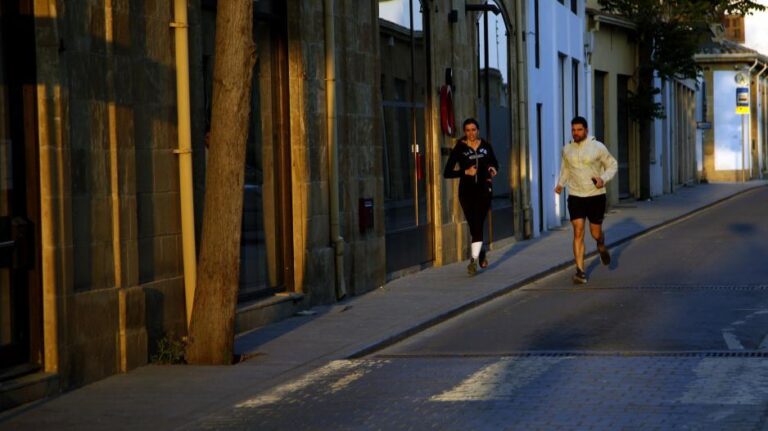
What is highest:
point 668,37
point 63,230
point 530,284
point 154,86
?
point 668,37

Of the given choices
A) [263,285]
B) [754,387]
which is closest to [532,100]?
[263,285]

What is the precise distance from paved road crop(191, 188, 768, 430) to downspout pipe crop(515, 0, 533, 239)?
28.9 feet

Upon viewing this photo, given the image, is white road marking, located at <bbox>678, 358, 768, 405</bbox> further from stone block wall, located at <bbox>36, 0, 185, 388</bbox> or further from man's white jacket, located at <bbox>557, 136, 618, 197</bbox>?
man's white jacket, located at <bbox>557, 136, 618, 197</bbox>

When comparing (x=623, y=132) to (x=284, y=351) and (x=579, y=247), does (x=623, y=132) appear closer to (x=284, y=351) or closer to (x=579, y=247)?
(x=579, y=247)

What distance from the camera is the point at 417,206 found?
63.8 feet

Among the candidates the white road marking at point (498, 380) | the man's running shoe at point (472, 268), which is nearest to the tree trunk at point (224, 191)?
the white road marking at point (498, 380)

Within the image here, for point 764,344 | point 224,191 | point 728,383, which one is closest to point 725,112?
point 764,344

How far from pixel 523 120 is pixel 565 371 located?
628 inches

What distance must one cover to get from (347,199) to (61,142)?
648cm

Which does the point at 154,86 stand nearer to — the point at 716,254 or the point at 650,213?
the point at 716,254

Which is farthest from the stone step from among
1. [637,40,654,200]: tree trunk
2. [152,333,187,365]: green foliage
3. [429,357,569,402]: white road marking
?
[637,40,654,200]: tree trunk

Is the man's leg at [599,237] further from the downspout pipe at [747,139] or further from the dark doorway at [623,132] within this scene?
the downspout pipe at [747,139]

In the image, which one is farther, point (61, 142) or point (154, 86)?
point (154, 86)

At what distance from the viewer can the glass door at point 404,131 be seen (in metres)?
18.1
